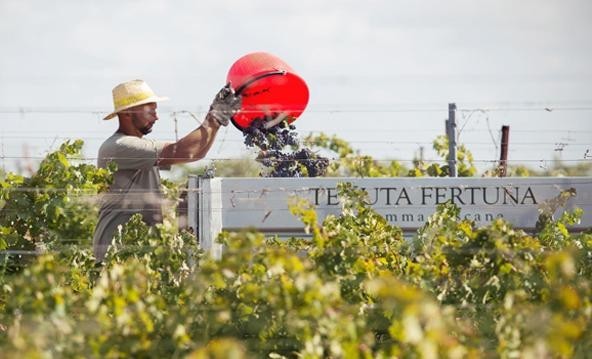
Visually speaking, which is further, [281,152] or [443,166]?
[443,166]

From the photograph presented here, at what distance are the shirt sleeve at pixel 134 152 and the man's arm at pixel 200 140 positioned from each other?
44 mm

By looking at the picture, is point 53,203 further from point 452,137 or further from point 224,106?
point 452,137

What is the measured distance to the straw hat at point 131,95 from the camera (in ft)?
22.8

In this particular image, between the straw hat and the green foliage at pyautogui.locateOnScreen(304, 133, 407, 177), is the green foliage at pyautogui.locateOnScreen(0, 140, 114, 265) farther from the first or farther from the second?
the green foliage at pyautogui.locateOnScreen(304, 133, 407, 177)

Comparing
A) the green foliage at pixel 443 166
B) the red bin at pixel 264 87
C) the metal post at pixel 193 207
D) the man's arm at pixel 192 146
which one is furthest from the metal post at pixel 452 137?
the man's arm at pixel 192 146

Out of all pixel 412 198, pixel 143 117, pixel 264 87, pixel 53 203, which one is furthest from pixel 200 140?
pixel 412 198

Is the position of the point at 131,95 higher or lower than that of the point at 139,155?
higher

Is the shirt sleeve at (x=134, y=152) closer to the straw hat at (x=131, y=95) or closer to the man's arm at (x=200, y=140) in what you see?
the man's arm at (x=200, y=140)

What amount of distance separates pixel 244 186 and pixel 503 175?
94.9 inches

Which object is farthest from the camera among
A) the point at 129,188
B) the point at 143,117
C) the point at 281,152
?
the point at 281,152

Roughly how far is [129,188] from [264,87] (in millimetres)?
1396

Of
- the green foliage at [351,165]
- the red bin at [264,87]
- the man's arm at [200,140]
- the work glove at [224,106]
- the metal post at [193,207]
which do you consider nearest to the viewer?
the man's arm at [200,140]

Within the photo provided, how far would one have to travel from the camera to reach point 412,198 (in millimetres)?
9398

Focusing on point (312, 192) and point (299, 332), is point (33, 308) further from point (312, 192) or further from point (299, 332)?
point (312, 192)
